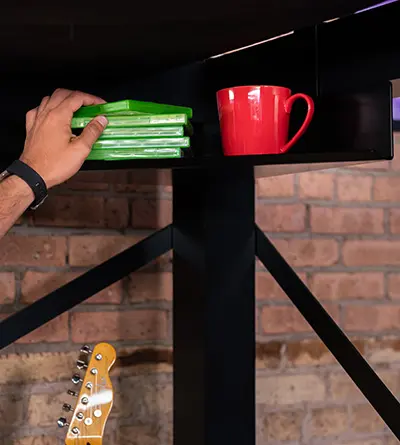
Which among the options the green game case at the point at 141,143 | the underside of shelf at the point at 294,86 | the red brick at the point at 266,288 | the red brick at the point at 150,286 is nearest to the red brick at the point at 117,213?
the red brick at the point at 150,286

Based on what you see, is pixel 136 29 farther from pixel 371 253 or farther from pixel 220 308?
pixel 371 253

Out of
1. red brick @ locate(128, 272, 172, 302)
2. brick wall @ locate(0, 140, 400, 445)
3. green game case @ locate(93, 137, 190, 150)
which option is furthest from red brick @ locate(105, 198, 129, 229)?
green game case @ locate(93, 137, 190, 150)

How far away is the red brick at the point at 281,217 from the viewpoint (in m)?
1.61

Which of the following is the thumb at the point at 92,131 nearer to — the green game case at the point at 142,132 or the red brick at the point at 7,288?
the green game case at the point at 142,132

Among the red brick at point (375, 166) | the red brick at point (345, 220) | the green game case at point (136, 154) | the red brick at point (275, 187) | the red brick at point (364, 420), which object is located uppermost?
the red brick at point (375, 166)

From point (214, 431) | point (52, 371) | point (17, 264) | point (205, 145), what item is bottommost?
point (214, 431)

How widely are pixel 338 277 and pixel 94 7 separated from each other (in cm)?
102

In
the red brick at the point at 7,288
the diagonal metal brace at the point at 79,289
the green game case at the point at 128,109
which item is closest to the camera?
the green game case at the point at 128,109

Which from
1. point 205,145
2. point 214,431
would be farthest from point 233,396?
point 205,145

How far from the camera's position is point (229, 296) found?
1110 mm

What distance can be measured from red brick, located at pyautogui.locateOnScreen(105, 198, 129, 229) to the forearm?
1.54 feet

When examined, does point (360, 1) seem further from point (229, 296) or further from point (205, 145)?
point (229, 296)

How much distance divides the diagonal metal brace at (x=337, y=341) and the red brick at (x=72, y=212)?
0.41 meters

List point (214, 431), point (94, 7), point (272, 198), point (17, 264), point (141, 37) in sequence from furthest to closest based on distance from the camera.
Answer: point (272, 198) → point (17, 264) → point (214, 431) → point (141, 37) → point (94, 7)
